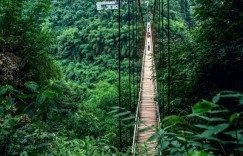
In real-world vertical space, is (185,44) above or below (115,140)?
above

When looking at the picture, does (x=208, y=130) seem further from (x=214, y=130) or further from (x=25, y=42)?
(x=25, y=42)

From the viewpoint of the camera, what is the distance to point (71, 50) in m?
29.6

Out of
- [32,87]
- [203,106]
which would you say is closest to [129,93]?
[32,87]

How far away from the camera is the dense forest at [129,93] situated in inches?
31.6

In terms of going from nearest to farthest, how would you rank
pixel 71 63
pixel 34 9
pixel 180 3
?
1. pixel 34 9
2. pixel 71 63
3. pixel 180 3

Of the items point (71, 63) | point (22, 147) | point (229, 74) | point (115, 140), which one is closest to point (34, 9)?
point (115, 140)

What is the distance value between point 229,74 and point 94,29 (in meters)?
26.9

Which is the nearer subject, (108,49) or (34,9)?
(34,9)

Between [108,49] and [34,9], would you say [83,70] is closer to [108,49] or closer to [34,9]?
[108,49]

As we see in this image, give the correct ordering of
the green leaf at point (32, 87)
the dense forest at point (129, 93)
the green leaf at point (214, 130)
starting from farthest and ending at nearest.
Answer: the green leaf at point (32, 87)
the dense forest at point (129, 93)
the green leaf at point (214, 130)

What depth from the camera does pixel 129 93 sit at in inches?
437

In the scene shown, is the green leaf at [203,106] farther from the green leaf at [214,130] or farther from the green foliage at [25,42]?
the green foliage at [25,42]

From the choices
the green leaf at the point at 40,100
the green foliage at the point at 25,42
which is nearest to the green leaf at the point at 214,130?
the green leaf at the point at 40,100

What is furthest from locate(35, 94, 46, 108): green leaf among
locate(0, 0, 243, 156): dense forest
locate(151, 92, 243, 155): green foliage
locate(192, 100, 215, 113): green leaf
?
locate(192, 100, 215, 113): green leaf
